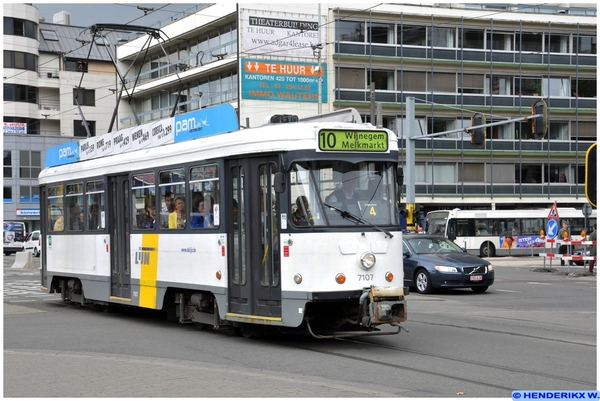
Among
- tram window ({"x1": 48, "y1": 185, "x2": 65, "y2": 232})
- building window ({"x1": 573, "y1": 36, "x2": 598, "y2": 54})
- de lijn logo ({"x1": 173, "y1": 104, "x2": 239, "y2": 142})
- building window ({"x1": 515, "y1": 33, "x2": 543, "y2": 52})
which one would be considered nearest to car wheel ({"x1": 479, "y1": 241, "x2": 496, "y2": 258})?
building window ({"x1": 515, "y1": 33, "x2": 543, "y2": 52})

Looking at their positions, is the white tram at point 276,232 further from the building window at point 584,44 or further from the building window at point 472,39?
the building window at point 584,44

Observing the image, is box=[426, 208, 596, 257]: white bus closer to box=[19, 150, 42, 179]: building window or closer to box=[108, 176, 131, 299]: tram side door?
box=[108, 176, 131, 299]: tram side door

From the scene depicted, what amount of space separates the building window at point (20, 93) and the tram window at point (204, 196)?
6260 centimetres

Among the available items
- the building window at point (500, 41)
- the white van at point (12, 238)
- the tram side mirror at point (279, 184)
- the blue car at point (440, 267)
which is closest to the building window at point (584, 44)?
the building window at point (500, 41)

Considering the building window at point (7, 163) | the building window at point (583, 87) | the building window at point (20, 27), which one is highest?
the building window at point (20, 27)

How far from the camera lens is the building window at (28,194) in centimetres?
7206

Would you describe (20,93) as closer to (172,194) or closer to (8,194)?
(8,194)

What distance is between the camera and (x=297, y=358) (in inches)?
442

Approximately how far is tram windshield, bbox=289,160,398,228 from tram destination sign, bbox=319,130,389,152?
200mm

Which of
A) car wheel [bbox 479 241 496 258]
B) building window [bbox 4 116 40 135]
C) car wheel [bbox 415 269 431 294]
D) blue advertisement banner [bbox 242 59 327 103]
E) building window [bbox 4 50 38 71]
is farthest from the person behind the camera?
building window [bbox 4 116 40 135]

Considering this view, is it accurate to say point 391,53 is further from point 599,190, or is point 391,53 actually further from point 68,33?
point 599,190

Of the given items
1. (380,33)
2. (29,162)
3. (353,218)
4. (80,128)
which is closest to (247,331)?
(353,218)

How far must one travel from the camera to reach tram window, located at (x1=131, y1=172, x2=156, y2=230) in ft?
50.0

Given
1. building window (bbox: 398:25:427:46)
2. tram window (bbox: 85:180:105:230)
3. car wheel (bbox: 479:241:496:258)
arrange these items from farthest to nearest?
building window (bbox: 398:25:427:46) < car wheel (bbox: 479:241:496:258) < tram window (bbox: 85:180:105:230)
